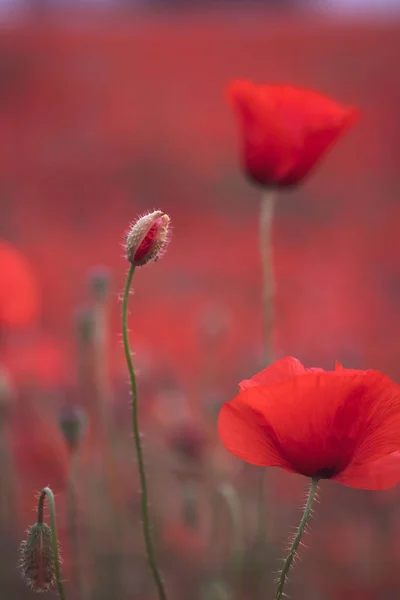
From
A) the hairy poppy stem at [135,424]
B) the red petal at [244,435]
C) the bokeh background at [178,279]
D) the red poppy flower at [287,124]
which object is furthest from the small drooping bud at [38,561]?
the red poppy flower at [287,124]

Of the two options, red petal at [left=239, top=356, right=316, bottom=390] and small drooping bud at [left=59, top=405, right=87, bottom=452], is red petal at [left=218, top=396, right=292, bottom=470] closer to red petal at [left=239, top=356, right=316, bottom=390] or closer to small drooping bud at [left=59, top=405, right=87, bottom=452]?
red petal at [left=239, top=356, right=316, bottom=390]

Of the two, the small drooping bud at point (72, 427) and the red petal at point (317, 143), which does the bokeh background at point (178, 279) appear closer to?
the small drooping bud at point (72, 427)

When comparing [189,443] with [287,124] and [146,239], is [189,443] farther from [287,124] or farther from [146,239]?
[146,239]

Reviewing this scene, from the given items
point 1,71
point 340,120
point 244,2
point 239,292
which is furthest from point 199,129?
point 340,120

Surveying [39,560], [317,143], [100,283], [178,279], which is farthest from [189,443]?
[178,279]

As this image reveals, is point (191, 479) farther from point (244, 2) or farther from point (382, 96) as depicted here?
point (244, 2)
